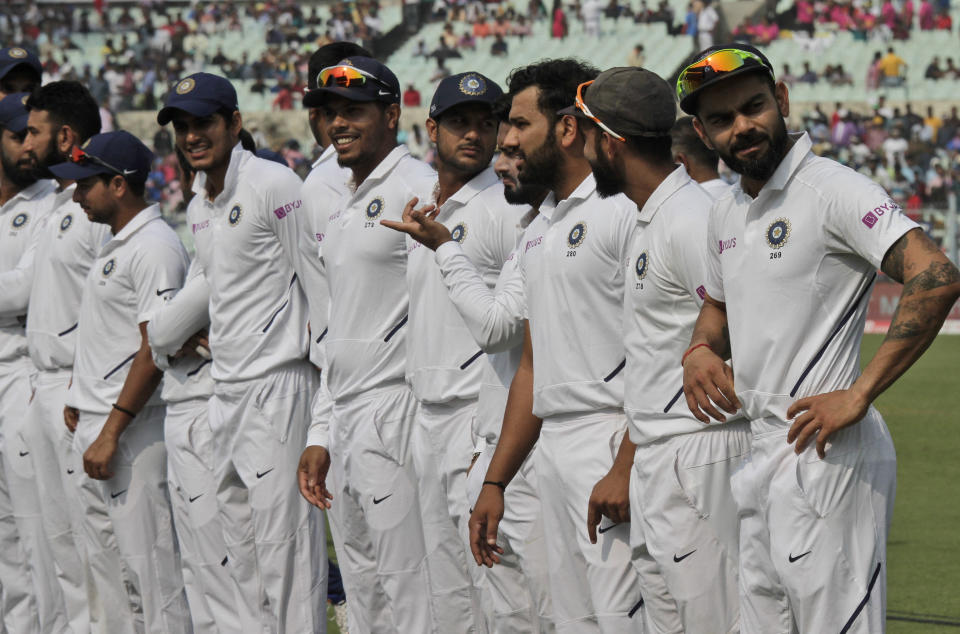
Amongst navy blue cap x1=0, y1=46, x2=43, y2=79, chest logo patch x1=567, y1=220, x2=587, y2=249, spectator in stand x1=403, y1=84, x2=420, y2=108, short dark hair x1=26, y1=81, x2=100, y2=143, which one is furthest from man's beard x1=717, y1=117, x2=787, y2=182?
spectator in stand x1=403, y1=84, x2=420, y2=108

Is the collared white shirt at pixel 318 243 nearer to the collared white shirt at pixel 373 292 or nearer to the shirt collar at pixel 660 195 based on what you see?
the collared white shirt at pixel 373 292

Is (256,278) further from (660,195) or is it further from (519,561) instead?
(660,195)

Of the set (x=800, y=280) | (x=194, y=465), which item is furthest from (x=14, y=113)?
(x=800, y=280)

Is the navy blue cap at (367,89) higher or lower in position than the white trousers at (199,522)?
higher

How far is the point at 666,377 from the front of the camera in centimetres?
425

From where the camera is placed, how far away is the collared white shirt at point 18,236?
7.82 metres

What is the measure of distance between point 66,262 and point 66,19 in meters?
37.3

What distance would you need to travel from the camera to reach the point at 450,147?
5.39 metres

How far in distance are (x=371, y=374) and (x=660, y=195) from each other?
174cm

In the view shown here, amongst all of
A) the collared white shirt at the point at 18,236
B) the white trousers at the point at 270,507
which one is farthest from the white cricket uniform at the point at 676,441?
the collared white shirt at the point at 18,236

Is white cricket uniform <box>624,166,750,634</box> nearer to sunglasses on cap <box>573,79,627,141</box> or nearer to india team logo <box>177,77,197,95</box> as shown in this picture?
sunglasses on cap <box>573,79,627,141</box>

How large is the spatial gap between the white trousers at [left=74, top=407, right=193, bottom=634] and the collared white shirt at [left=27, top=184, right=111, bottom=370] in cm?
56

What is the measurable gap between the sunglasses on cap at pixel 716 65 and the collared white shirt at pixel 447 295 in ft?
4.69

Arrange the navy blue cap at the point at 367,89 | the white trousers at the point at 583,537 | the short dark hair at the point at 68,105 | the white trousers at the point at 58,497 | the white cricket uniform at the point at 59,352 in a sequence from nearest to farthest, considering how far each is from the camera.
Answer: the white trousers at the point at 583,537, the navy blue cap at the point at 367,89, the white trousers at the point at 58,497, the white cricket uniform at the point at 59,352, the short dark hair at the point at 68,105
